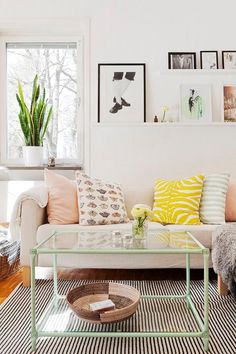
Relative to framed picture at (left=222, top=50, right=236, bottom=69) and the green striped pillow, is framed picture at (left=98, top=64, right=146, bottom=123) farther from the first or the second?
the green striped pillow

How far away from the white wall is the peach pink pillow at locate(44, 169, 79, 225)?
82cm

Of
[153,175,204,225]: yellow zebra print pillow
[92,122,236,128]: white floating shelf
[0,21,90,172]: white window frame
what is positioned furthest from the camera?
[0,21,90,172]: white window frame

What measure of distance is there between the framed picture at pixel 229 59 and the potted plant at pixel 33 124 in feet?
5.90

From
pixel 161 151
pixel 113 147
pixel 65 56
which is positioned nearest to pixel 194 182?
pixel 161 151

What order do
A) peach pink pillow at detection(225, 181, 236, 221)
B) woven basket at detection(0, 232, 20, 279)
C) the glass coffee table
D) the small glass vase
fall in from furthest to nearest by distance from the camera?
peach pink pillow at detection(225, 181, 236, 221) < woven basket at detection(0, 232, 20, 279) < the small glass vase < the glass coffee table

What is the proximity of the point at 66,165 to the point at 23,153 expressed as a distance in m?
0.45

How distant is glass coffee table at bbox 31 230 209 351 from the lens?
1.81 metres

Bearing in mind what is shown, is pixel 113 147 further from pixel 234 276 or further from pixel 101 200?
pixel 234 276

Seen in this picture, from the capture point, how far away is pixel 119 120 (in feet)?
12.7

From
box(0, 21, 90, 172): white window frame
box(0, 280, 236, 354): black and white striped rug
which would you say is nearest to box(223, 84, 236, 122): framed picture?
box(0, 21, 90, 172): white window frame

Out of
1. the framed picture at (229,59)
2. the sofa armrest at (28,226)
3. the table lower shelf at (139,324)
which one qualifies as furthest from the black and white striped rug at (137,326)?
the framed picture at (229,59)

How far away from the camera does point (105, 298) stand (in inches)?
82.7

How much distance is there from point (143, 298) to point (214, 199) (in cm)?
116

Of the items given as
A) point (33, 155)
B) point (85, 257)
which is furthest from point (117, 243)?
point (33, 155)
